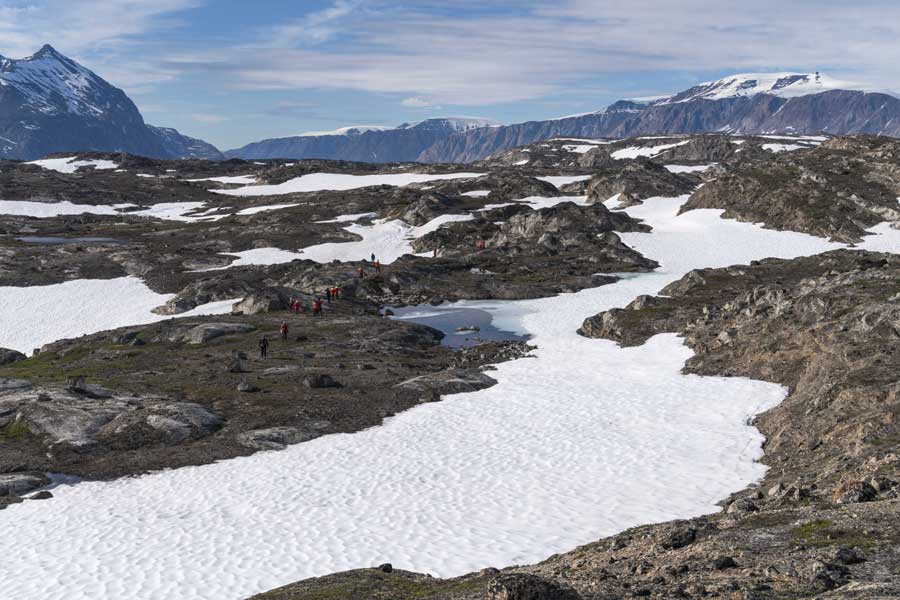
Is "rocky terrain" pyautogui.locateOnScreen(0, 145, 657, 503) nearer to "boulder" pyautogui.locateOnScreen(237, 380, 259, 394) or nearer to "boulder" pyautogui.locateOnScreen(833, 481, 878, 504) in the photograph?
"boulder" pyautogui.locateOnScreen(237, 380, 259, 394)

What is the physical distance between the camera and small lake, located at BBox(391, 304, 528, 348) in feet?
211

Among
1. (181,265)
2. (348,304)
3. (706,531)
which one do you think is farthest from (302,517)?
(181,265)

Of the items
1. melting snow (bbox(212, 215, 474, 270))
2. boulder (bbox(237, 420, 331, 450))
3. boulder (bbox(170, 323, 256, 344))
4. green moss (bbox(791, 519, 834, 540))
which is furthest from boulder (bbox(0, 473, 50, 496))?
melting snow (bbox(212, 215, 474, 270))

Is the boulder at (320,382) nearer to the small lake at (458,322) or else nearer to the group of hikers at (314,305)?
the group of hikers at (314,305)

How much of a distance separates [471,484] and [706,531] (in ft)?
43.9

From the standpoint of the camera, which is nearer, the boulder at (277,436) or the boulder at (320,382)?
the boulder at (277,436)

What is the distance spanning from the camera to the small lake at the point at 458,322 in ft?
211

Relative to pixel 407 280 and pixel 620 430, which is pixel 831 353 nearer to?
pixel 620 430

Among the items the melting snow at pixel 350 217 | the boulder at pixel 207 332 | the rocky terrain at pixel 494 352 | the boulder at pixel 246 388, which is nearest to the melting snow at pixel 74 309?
the rocky terrain at pixel 494 352

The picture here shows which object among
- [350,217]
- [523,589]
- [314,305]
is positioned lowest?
[314,305]

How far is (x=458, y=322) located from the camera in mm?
72312

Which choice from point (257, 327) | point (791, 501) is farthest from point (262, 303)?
point (791, 501)

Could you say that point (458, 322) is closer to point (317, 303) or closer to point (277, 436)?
point (317, 303)

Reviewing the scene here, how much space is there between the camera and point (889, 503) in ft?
55.2
